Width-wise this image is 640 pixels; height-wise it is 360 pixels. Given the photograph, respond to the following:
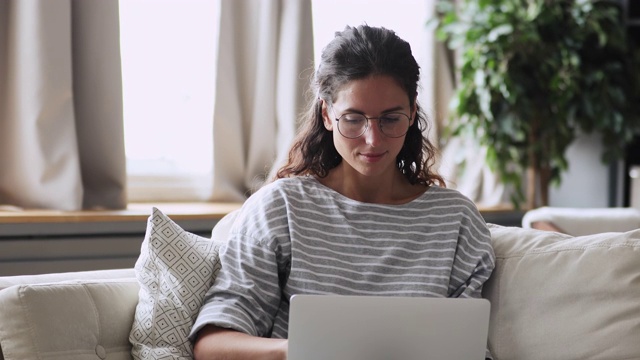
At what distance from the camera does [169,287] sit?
1.74 metres

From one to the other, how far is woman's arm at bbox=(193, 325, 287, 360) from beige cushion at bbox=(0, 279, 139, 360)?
0.51 ft

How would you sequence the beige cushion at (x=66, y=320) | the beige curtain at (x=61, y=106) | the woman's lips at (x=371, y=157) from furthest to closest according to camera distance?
the beige curtain at (x=61, y=106), the woman's lips at (x=371, y=157), the beige cushion at (x=66, y=320)

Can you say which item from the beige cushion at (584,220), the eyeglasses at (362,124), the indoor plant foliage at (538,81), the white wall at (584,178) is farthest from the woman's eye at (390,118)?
the white wall at (584,178)

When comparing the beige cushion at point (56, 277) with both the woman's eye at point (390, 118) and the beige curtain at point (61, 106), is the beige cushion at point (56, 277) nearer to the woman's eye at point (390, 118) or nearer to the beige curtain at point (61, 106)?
the woman's eye at point (390, 118)

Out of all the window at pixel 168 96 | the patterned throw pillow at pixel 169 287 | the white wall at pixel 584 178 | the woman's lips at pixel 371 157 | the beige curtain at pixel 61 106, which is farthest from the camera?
the white wall at pixel 584 178

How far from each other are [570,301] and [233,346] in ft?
2.24

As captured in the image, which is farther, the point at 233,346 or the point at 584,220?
the point at 584,220

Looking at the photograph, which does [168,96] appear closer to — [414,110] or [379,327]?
[414,110]

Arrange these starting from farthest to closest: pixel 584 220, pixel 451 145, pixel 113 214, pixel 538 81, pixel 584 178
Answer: pixel 584 178
pixel 451 145
pixel 538 81
pixel 584 220
pixel 113 214

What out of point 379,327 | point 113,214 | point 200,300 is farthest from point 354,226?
point 113,214

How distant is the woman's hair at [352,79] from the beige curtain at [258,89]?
1.47 meters

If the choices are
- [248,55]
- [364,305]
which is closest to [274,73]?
[248,55]

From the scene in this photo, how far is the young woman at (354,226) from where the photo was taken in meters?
1.76

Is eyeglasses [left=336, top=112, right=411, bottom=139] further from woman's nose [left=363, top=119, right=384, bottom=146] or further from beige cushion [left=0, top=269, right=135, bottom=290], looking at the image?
beige cushion [left=0, top=269, right=135, bottom=290]
